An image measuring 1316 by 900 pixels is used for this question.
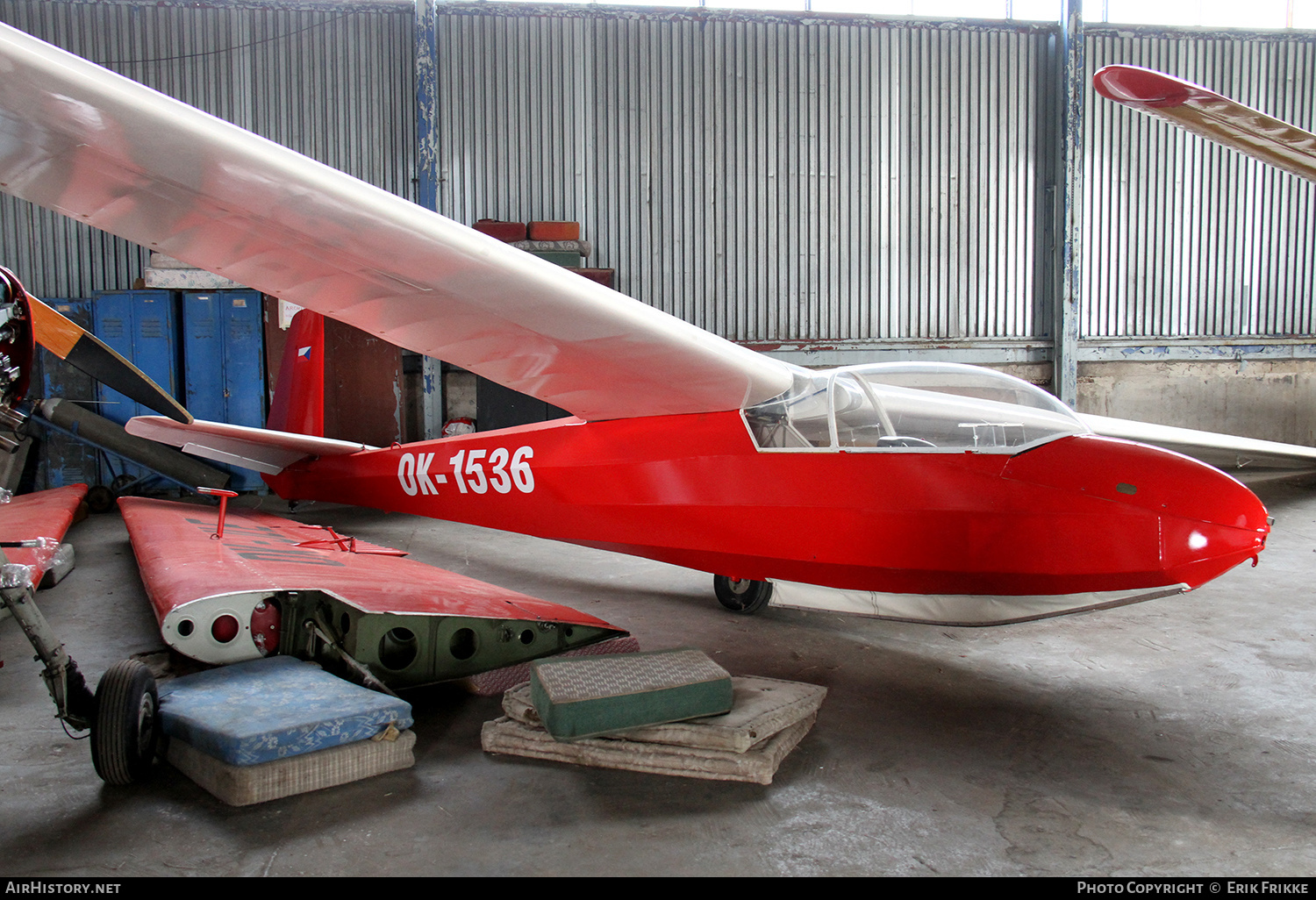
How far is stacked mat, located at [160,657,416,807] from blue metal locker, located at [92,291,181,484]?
851 centimetres

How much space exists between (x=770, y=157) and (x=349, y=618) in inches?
426

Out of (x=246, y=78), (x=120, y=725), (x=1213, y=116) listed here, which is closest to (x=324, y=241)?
(x=120, y=725)

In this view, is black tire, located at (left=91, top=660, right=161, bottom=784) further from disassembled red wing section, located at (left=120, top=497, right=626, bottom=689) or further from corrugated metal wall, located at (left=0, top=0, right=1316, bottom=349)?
corrugated metal wall, located at (left=0, top=0, right=1316, bottom=349)

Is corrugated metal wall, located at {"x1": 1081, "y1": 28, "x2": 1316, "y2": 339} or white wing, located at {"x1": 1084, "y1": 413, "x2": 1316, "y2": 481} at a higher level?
corrugated metal wall, located at {"x1": 1081, "y1": 28, "x2": 1316, "y2": 339}

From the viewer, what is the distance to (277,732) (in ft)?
8.20

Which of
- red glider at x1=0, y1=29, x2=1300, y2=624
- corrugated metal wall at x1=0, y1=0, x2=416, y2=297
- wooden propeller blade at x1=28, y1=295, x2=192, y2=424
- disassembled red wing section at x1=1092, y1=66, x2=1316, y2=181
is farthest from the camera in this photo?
corrugated metal wall at x1=0, y1=0, x2=416, y2=297

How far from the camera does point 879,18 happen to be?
12.3 m

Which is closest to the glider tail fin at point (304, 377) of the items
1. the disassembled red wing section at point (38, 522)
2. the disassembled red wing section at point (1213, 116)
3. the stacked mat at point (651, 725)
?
the disassembled red wing section at point (38, 522)

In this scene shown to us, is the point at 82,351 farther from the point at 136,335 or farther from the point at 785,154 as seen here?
the point at 785,154

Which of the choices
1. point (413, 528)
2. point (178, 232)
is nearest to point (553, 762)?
point (178, 232)

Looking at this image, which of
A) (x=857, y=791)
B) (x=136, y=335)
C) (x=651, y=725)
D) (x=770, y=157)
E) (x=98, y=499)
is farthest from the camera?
(x=770, y=157)

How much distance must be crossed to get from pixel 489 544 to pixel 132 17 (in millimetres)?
9984

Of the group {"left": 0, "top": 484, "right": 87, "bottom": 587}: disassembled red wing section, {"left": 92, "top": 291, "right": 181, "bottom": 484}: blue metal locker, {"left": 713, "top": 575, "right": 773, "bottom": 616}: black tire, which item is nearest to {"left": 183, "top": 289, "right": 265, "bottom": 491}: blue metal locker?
{"left": 92, "top": 291, "right": 181, "bottom": 484}: blue metal locker

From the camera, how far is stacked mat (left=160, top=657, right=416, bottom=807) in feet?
8.07
